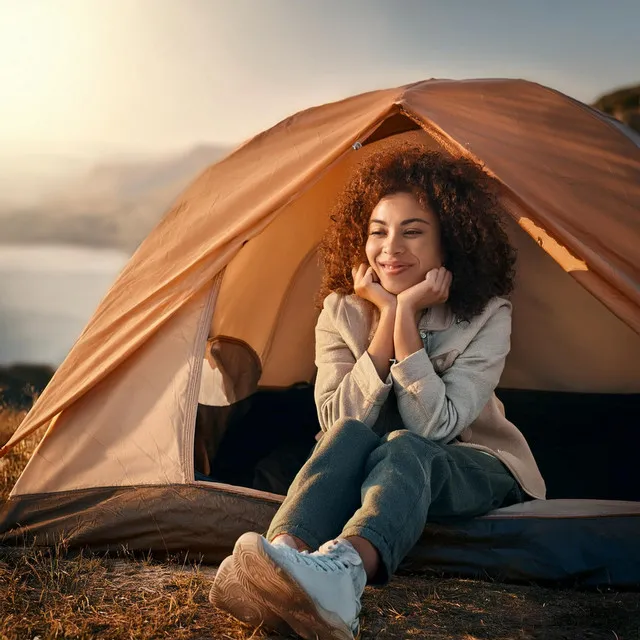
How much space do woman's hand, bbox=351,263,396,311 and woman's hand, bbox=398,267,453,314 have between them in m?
0.05

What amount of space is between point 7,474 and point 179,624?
1.67 m

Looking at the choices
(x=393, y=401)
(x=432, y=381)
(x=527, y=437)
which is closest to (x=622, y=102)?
(x=527, y=437)

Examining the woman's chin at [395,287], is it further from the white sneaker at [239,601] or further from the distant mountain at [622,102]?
the distant mountain at [622,102]

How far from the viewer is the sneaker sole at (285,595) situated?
73.4 inches

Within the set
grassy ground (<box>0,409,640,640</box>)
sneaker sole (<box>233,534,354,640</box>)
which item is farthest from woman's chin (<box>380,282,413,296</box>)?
sneaker sole (<box>233,534,354,640</box>)

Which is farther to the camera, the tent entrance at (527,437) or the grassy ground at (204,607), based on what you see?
the tent entrance at (527,437)

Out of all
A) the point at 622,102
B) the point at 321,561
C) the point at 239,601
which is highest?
the point at 622,102

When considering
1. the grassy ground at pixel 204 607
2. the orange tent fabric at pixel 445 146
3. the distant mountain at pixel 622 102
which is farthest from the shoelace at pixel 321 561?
the distant mountain at pixel 622 102

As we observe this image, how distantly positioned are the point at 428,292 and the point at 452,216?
0.92 feet

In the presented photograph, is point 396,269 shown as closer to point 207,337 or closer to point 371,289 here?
point 371,289

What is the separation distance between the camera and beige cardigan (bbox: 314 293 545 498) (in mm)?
2562

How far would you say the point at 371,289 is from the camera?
2836 millimetres

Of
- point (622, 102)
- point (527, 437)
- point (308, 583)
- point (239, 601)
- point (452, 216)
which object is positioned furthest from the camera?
point (622, 102)

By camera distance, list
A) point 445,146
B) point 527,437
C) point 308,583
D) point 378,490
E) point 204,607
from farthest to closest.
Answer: point 527,437, point 445,146, point 204,607, point 378,490, point 308,583
